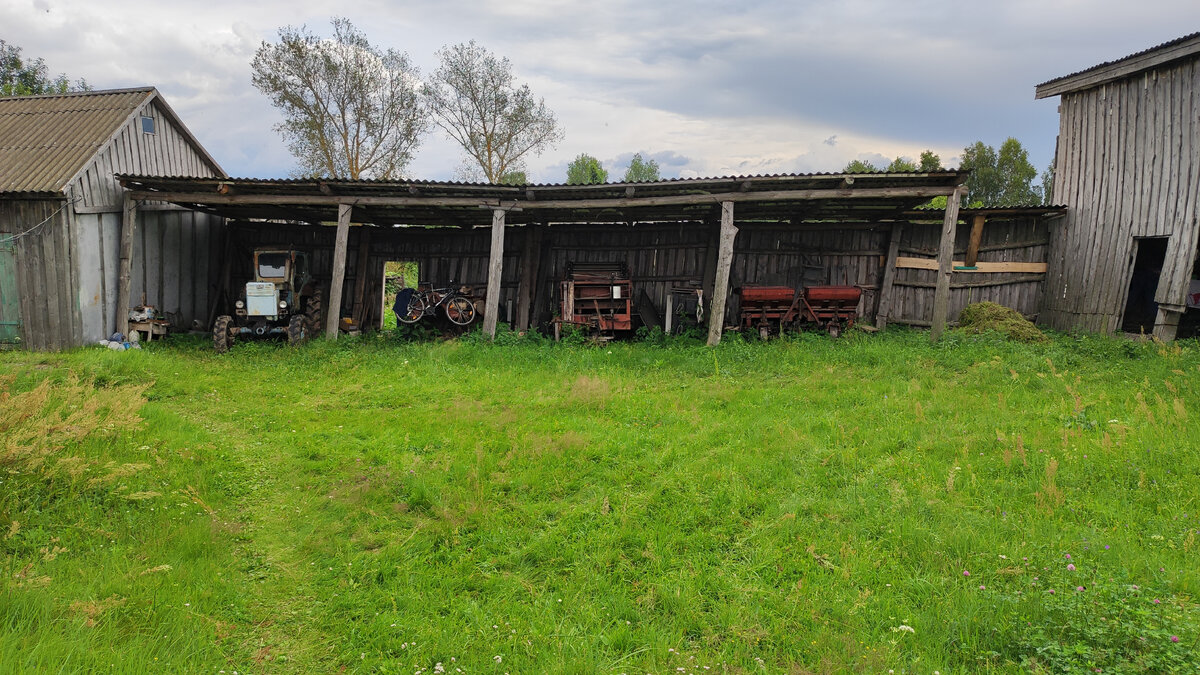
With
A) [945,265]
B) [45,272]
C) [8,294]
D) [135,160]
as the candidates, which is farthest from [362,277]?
[945,265]

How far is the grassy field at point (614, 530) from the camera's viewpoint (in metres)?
3.23

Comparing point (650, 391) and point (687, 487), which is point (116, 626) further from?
point (650, 391)

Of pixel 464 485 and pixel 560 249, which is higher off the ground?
pixel 560 249

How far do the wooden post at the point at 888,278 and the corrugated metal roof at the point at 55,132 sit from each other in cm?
1579

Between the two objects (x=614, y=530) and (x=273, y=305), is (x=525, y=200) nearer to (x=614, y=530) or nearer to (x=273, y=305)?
(x=273, y=305)

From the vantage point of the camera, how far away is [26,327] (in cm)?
1112

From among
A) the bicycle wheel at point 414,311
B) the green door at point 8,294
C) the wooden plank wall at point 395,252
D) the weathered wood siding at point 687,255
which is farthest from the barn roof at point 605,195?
the green door at point 8,294

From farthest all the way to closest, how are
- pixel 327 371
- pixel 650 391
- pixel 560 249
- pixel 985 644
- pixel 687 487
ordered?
1. pixel 560 249
2. pixel 327 371
3. pixel 650 391
4. pixel 687 487
5. pixel 985 644

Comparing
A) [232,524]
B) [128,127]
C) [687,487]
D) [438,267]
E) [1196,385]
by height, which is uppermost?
[128,127]

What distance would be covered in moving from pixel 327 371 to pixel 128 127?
7555mm

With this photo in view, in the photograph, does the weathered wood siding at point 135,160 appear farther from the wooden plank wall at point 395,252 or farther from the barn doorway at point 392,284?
the barn doorway at point 392,284

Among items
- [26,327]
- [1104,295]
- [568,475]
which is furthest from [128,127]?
[1104,295]

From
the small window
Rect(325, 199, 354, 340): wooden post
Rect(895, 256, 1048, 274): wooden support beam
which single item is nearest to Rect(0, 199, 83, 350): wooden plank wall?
the small window

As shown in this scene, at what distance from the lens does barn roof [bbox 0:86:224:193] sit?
11.1 metres
